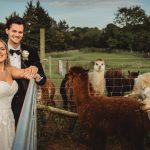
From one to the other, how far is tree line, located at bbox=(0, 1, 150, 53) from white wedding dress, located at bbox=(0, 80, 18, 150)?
64.3 m

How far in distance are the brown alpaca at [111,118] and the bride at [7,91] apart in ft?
9.38

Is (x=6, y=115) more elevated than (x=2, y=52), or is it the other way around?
(x=2, y=52)

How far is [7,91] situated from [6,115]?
8.0 inches

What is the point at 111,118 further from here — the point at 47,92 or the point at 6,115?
the point at 47,92

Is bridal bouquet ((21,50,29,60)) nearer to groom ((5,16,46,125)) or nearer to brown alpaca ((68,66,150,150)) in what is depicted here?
groom ((5,16,46,125))

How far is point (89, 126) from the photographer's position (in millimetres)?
6820

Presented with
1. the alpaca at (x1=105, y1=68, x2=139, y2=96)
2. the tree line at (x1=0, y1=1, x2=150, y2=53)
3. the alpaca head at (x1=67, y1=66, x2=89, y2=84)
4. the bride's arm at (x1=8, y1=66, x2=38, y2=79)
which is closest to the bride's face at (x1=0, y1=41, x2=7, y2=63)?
the bride's arm at (x1=8, y1=66, x2=38, y2=79)

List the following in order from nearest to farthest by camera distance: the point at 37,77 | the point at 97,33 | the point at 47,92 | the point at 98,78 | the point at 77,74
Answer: the point at 37,77 < the point at 77,74 < the point at 47,92 < the point at 98,78 < the point at 97,33

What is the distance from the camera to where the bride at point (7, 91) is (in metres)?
3.67

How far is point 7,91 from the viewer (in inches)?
145

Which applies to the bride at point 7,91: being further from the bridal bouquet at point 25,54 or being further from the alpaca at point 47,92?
the alpaca at point 47,92

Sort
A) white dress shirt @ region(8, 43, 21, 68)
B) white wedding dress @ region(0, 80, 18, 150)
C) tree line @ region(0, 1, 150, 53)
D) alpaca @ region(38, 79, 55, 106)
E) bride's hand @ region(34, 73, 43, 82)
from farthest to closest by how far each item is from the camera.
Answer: tree line @ region(0, 1, 150, 53)
alpaca @ region(38, 79, 55, 106)
white dress shirt @ region(8, 43, 21, 68)
bride's hand @ region(34, 73, 43, 82)
white wedding dress @ region(0, 80, 18, 150)

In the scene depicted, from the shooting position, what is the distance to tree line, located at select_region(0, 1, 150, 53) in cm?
7563

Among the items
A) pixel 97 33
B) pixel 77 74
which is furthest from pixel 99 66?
pixel 97 33
